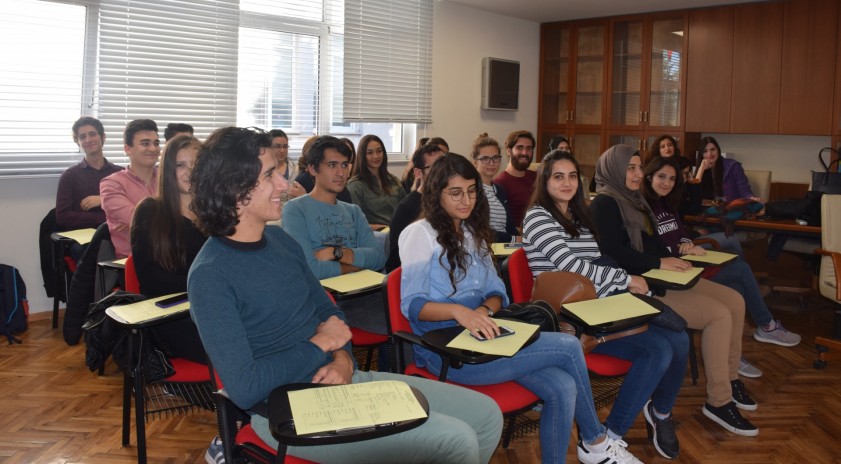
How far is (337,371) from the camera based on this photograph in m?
1.91

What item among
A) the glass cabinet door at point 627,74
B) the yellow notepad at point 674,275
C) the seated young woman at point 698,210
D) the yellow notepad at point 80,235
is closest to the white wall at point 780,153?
the glass cabinet door at point 627,74

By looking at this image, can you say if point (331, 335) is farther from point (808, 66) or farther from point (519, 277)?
point (808, 66)

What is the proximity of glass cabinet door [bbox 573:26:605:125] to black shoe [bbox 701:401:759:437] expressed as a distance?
516 cm

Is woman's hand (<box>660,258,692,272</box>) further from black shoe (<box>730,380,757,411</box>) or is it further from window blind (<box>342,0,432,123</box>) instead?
window blind (<box>342,0,432,123</box>)

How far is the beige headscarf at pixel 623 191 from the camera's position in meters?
3.43

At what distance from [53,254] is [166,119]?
1278 millimetres

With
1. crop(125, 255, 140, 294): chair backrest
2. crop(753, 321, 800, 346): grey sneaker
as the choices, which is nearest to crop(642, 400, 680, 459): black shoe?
crop(753, 321, 800, 346): grey sneaker

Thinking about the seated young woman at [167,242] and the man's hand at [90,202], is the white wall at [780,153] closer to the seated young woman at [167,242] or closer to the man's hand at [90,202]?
the man's hand at [90,202]

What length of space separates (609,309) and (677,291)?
92cm

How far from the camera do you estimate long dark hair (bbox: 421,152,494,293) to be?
2.50 meters

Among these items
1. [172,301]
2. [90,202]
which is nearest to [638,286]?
[172,301]

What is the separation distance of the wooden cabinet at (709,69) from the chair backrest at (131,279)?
609 centimetres

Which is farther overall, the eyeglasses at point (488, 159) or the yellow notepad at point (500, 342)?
the eyeglasses at point (488, 159)

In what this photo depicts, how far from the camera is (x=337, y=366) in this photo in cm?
193
